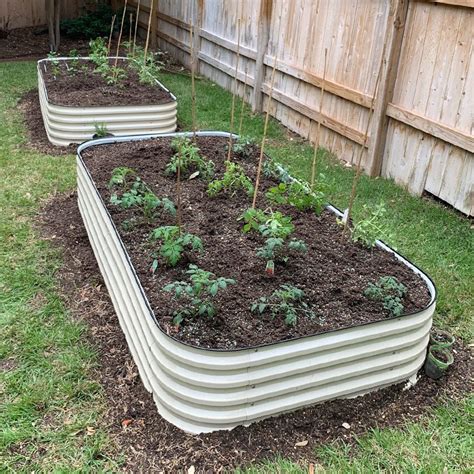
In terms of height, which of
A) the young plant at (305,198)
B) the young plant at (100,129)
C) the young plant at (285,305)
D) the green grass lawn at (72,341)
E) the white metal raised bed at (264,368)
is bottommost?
the green grass lawn at (72,341)

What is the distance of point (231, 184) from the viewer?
3859mm

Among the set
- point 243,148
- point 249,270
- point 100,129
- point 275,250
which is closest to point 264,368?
point 249,270

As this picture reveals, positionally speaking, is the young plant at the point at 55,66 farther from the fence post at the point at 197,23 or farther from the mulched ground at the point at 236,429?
the mulched ground at the point at 236,429

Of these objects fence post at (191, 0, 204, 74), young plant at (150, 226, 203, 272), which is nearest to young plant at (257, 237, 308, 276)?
young plant at (150, 226, 203, 272)

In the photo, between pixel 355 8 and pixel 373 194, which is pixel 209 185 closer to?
pixel 373 194

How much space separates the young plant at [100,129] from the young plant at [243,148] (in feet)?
5.72

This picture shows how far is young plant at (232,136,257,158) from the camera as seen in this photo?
4452mm

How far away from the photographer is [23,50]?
1013cm

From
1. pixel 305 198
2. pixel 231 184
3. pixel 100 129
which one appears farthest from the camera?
pixel 100 129

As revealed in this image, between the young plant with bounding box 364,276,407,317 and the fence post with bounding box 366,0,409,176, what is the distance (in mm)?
2583

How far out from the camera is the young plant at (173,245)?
9.51 feet

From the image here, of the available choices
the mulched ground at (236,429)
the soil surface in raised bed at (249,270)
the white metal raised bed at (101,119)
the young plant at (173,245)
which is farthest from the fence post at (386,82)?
the young plant at (173,245)

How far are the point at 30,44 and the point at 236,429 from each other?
9.93m

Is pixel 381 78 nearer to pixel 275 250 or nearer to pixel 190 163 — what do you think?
pixel 190 163
